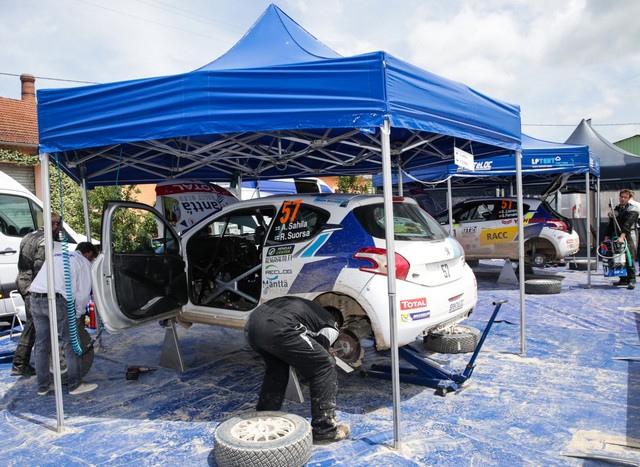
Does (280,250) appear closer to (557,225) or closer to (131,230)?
(557,225)

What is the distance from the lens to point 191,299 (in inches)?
215

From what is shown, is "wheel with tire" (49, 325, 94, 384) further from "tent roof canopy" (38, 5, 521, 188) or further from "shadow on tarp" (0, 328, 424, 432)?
"tent roof canopy" (38, 5, 521, 188)

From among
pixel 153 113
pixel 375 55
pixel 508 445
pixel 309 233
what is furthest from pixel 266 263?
pixel 508 445

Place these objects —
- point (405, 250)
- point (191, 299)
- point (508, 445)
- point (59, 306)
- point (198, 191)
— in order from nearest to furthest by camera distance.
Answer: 1. point (508, 445)
2. point (405, 250)
3. point (59, 306)
4. point (191, 299)
5. point (198, 191)

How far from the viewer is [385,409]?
4191mm

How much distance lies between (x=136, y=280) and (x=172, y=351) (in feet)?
3.62

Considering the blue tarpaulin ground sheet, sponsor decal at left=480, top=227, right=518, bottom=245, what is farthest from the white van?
sponsor decal at left=480, top=227, right=518, bottom=245

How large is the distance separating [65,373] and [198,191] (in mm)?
2951

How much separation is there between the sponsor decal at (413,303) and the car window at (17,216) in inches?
252

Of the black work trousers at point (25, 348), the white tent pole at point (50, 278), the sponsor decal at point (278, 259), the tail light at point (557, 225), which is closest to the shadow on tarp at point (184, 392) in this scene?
the black work trousers at point (25, 348)

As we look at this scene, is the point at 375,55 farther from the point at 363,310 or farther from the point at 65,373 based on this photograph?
the point at 65,373

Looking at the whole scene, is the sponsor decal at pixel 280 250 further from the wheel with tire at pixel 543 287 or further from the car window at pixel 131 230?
the car window at pixel 131 230

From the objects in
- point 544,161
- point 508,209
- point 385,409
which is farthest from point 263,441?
point 508,209

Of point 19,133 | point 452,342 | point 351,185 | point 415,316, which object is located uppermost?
point 19,133
